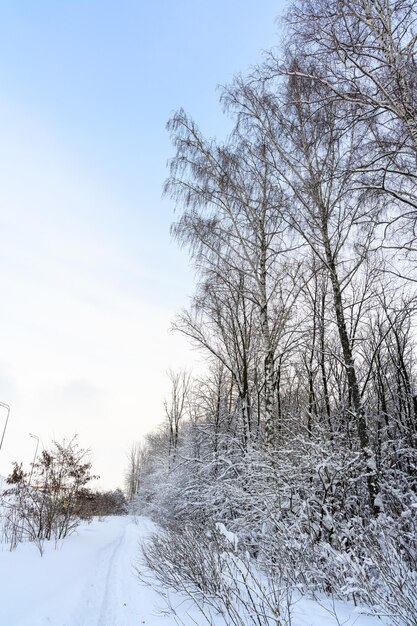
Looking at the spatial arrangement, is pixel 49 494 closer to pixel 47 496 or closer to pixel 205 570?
pixel 47 496

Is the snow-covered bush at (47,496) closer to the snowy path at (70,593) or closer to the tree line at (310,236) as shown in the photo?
the snowy path at (70,593)

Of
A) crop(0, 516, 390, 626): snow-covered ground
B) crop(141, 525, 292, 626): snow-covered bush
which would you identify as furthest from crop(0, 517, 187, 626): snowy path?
crop(141, 525, 292, 626): snow-covered bush

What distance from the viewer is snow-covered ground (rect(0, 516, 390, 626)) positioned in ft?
11.4

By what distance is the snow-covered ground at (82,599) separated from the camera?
347 cm

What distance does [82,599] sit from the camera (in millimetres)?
4805

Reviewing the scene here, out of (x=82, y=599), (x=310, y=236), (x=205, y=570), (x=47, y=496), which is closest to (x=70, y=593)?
(x=82, y=599)

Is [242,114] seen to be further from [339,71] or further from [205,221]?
[339,71]

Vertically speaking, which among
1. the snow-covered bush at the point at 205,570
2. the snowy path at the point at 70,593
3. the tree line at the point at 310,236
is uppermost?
the tree line at the point at 310,236

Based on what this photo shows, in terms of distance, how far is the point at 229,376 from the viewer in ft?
70.3

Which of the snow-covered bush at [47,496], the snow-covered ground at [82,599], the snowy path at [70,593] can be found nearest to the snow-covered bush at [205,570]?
the snow-covered ground at [82,599]

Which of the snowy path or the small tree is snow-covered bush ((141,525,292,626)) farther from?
the small tree

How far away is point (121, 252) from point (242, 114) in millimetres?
7597

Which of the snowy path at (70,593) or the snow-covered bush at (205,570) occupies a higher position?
the snow-covered bush at (205,570)

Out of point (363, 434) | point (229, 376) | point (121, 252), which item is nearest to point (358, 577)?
point (363, 434)
